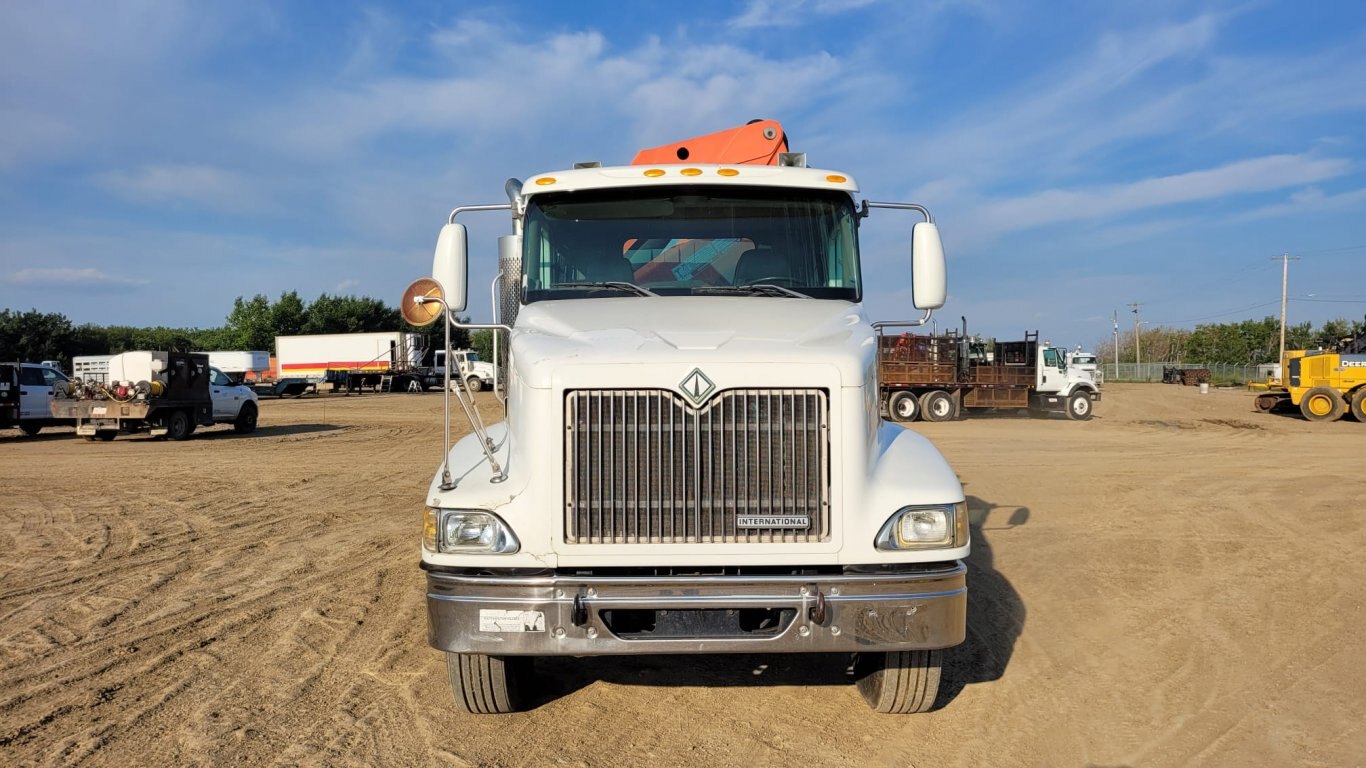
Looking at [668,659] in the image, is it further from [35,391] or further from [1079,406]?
[1079,406]

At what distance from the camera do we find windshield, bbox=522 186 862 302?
5262 mm

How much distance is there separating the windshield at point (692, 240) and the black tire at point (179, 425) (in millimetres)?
18450

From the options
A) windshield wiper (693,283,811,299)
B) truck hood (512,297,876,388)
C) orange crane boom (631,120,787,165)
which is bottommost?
truck hood (512,297,876,388)

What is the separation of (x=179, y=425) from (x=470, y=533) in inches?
777

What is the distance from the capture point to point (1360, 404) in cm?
2711

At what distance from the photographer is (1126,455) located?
17.0m

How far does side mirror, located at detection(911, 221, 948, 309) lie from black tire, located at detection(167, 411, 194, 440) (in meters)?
19.7

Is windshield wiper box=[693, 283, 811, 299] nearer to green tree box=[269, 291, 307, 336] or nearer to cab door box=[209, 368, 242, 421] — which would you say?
cab door box=[209, 368, 242, 421]

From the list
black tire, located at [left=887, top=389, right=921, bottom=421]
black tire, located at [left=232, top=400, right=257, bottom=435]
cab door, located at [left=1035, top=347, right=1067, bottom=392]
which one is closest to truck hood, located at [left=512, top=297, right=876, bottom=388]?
black tire, located at [left=232, top=400, right=257, bottom=435]

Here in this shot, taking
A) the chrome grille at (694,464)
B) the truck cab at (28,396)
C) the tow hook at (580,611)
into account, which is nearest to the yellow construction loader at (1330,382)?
the chrome grille at (694,464)

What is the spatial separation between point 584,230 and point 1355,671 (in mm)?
4657

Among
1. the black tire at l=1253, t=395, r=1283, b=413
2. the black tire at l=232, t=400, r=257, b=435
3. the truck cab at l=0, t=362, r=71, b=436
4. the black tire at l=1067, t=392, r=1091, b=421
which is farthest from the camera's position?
the black tire at l=1253, t=395, r=1283, b=413

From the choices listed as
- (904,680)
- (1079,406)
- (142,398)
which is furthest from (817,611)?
(1079,406)

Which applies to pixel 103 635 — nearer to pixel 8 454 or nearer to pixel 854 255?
pixel 854 255
